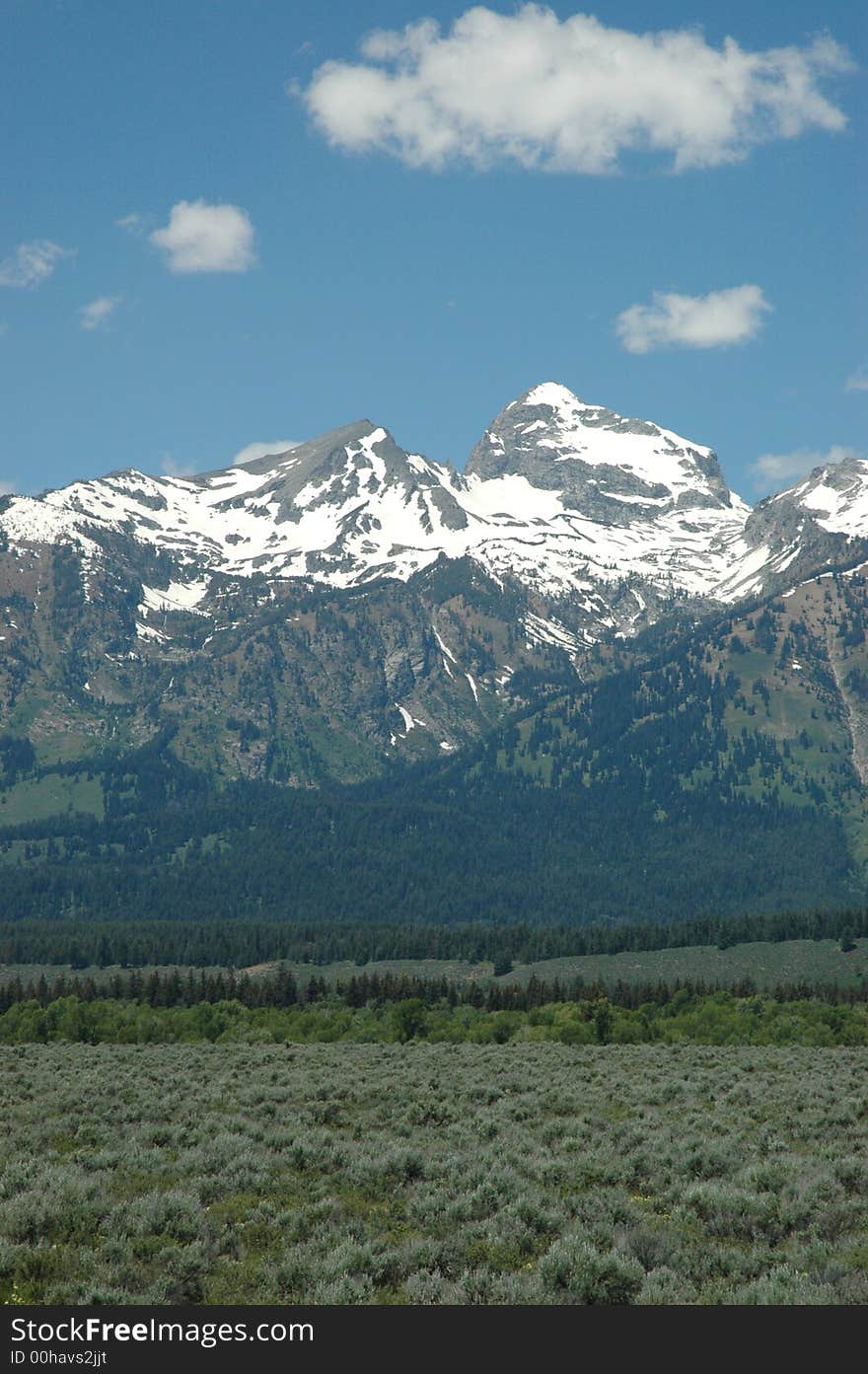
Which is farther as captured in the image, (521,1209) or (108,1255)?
(521,1209)

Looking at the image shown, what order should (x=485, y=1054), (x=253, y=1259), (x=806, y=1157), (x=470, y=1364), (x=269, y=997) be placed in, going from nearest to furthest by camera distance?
(x=470, y=1364)
(x=253, y=1259)
(x=806, y=1157)
(x=485, y=1054)
(x=269, y=997)

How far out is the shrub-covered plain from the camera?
777 inches

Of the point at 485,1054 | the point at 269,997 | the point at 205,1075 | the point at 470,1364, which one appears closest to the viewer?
the point at 470,1364

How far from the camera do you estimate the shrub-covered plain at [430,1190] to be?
19.7 m

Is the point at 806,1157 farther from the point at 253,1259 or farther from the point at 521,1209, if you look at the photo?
the point at 253,1259

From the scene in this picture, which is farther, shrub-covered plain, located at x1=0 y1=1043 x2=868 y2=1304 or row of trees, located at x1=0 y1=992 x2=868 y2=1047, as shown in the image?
row of trees, located at x1=0 y1=992 x2=868 y2=1047

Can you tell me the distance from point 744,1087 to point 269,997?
377ft

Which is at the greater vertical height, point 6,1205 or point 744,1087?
point 6,1205

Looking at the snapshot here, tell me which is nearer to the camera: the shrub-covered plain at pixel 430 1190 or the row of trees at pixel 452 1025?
the shrub-covered plain at pixel 430 1190

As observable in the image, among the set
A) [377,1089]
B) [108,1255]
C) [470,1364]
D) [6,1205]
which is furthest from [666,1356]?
[377,1089]

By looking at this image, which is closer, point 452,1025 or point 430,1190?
point 430,1190

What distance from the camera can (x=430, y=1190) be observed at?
2647cm

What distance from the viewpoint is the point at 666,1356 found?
15.9 meters

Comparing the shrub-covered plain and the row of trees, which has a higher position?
the shrub-covered plain
